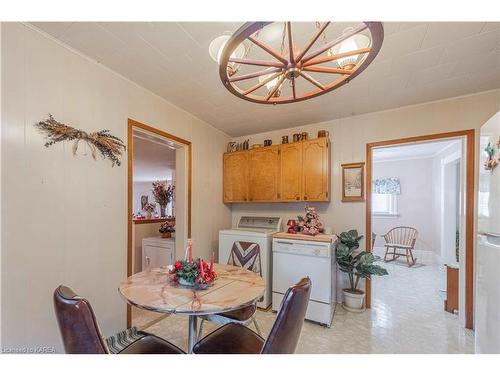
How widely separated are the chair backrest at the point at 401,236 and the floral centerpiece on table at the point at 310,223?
3637 mm

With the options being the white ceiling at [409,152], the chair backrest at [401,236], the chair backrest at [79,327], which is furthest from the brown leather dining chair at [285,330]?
the chair backrest at [401,236]

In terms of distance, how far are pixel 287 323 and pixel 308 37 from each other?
5.76 feet

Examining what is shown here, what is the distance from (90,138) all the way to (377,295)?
3954mm

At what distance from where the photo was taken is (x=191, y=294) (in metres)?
1.34

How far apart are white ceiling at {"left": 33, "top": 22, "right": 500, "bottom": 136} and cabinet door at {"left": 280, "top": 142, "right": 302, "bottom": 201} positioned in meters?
0.51

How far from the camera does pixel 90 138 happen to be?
1840mm

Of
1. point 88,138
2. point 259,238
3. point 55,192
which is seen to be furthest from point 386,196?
point 55,192

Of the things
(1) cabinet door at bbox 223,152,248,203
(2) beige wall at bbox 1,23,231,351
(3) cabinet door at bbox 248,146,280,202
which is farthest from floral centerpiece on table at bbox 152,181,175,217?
(2) beige wall at bbox 1,23,231,351

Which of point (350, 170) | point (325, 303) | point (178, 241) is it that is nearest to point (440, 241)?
point (350, 170)

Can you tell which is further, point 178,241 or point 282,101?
point 178,241

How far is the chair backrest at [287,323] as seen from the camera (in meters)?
0.97

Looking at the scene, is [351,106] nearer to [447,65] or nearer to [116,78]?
[447,65]

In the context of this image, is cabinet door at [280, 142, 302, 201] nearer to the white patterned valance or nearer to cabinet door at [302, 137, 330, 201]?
cabinet door at [302, 137, 330, 201]

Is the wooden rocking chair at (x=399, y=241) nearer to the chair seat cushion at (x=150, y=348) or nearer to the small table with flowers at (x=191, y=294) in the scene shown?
the small table with flowers at (x=191, y=294)
